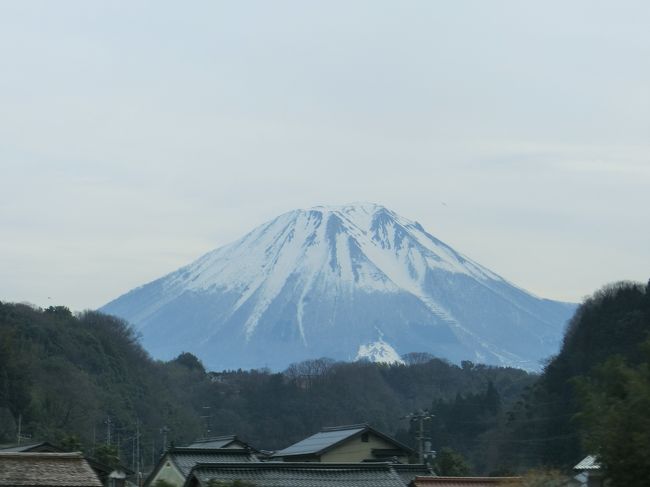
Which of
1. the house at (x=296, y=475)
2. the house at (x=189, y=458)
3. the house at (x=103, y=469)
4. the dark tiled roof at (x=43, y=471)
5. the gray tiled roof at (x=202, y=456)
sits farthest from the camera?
the gray tiled roof at (x=202, y=456)

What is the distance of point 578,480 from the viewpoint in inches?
1219

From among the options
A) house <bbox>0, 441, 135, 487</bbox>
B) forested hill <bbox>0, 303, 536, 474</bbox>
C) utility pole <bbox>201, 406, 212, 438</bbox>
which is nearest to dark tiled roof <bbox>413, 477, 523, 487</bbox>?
house <bbox>0, 441, 135, 487</bbox>

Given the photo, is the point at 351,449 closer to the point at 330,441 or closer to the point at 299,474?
the point at 330,441

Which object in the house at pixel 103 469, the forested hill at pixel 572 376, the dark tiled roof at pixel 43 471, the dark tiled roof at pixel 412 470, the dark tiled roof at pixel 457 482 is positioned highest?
the forested hill at pixel 572 376

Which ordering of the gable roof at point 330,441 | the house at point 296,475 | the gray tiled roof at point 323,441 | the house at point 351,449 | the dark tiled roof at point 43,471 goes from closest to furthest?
the dark tiled roof at point 43,471 < the house at point 296,475 < the house at point 351,449 < the gable roof at point 330,441 < the gray tiled roof at point 323,441

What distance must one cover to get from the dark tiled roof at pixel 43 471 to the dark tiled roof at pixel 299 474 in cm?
211

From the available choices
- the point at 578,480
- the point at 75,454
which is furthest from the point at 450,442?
the point at 75,454

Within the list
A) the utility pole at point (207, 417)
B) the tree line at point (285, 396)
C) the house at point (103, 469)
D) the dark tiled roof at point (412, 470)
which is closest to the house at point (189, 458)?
the house at point (103, 469)

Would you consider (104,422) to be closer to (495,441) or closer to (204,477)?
(495,441)

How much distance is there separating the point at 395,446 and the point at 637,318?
2330 cm

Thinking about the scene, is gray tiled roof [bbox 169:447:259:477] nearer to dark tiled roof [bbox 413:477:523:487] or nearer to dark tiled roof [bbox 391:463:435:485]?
dark tiled roof [bbox 391:463:435:485]

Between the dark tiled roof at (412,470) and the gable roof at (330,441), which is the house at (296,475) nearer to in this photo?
the dark tiled roof at (412,470)

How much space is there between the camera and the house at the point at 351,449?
41.9 meters

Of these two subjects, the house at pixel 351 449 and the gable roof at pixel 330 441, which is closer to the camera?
the house at pixel 351 449
